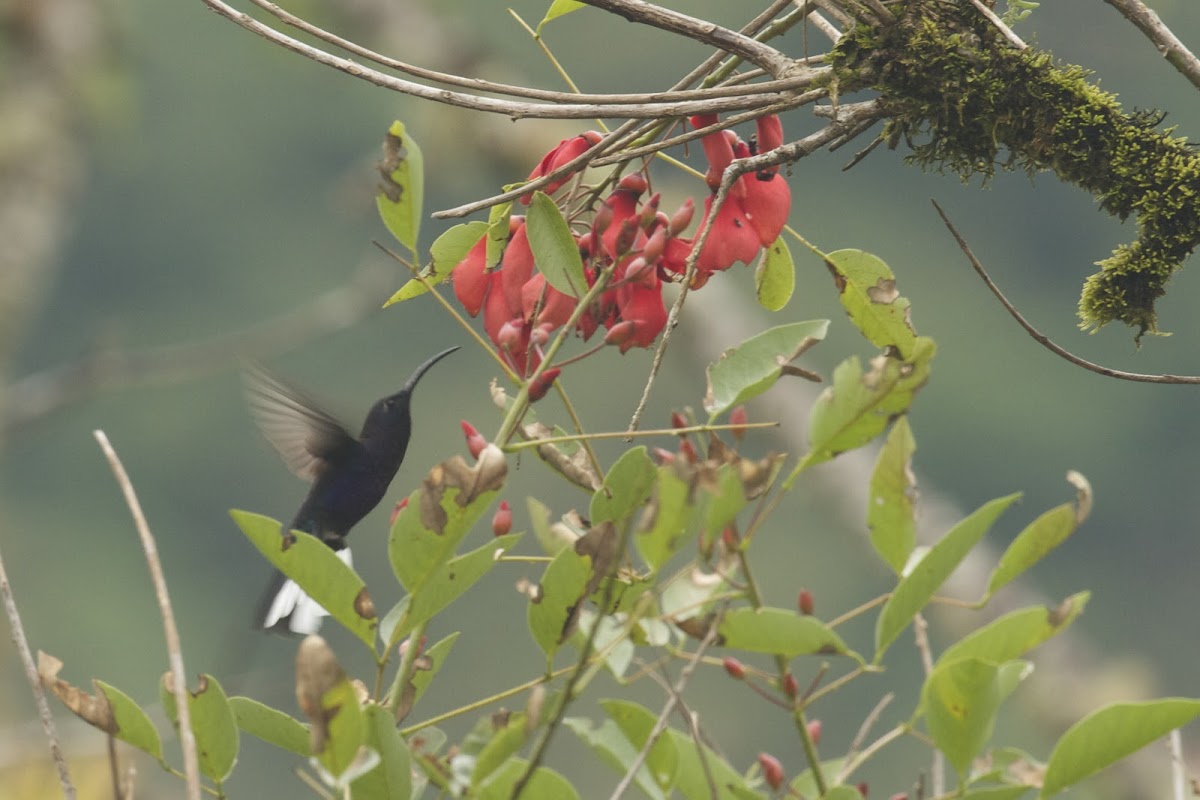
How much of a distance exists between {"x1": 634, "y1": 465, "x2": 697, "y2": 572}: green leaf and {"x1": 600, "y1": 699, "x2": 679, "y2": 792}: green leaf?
179 mm

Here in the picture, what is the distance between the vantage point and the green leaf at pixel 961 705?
64 cm

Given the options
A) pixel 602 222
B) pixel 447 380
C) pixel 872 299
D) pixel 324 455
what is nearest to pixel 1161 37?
pixel 872 299

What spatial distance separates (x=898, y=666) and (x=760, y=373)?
49.4 ft

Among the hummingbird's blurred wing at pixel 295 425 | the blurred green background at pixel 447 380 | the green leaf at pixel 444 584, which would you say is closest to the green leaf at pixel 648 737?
the green leaf at pixel 444 584

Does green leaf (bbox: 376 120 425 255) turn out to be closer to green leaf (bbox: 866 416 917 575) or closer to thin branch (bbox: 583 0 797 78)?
thin branch (bbox: 583 0 797 78)

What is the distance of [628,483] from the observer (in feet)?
2.30

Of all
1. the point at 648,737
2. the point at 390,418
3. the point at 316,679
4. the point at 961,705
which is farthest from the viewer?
the point at 390,418

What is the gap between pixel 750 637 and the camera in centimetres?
66

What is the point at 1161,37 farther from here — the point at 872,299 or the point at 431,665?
the point at 431,665

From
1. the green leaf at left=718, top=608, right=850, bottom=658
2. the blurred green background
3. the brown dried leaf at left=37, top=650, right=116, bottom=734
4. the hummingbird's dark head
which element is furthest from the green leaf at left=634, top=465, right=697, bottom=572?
the blurred green background

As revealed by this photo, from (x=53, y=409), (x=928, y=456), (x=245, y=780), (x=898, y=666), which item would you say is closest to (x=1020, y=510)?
(x=898, y=666)

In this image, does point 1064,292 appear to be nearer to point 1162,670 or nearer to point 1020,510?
point 1020,510

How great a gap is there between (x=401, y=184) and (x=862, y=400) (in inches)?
12.2

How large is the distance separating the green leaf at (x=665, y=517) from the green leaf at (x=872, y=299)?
306mm
